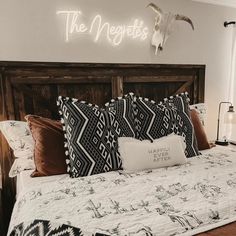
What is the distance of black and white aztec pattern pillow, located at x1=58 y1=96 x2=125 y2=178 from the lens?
1617mm

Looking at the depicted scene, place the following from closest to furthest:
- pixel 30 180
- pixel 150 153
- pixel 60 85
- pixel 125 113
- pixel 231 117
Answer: pixel 30 180
pixel 150 153
pixel 125 113
pixel 60 85
pixel 231 117

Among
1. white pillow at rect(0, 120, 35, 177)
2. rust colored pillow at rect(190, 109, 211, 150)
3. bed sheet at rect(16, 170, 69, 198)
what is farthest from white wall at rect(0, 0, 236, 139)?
bed sheet at rect(16, 170, 69, 198)

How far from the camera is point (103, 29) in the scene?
2.20 m

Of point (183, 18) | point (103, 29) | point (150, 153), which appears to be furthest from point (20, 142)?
point (183, 18)

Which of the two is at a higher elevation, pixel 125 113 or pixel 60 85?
pixel 60 85

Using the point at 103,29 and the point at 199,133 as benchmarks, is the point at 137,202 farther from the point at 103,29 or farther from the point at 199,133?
the point at 103,29

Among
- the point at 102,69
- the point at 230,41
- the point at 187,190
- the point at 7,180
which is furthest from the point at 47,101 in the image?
the point at 230,41

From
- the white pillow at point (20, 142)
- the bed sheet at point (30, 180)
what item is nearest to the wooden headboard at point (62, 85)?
the white pillow at point (20, 142)

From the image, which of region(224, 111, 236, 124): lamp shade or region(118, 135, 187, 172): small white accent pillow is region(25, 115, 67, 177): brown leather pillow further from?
region(224, 111, 236, 124): lamp shade

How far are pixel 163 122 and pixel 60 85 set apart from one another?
3.02ft

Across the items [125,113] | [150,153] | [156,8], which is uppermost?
[156,8]

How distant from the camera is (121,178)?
1566mm

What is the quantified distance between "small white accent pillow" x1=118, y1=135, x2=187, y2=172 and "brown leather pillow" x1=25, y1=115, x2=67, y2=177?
1.38 ft

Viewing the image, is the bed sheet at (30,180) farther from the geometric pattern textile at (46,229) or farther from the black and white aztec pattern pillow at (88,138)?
the geometric pattern textile at (46,229)
